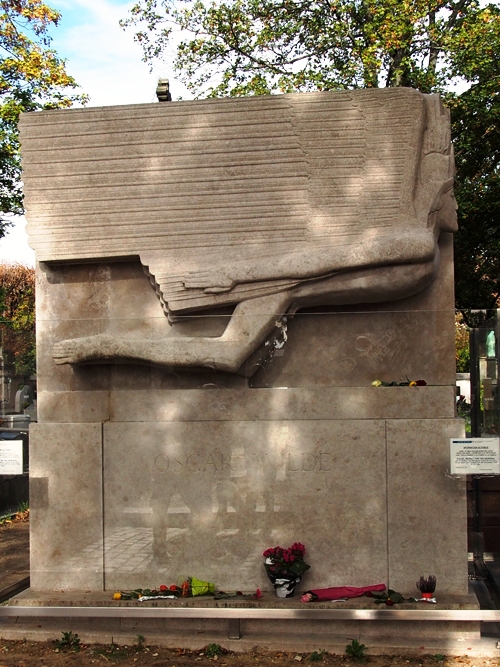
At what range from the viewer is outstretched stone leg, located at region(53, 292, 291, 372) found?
580cm

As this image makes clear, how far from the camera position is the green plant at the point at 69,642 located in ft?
18.0

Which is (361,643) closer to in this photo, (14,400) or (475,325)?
(475,325)

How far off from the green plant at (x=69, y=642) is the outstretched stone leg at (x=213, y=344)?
6.69 feet

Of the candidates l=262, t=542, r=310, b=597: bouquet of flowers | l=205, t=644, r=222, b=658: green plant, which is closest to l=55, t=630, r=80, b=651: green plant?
l=205, t=644, r=222, b=658: green plant

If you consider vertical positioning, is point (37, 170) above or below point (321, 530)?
above

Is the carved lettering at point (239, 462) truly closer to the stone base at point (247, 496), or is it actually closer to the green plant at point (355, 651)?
the stone base at point (247, 496)

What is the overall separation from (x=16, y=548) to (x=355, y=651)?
290 cm

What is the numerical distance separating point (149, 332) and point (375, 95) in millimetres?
2623

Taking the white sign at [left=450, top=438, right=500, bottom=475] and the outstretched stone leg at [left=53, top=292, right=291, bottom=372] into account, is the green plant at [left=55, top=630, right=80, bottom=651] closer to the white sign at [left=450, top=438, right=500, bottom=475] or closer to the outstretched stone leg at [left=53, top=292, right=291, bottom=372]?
the outstretched stone leg at [left=53, top=292, right=291, bottom=372]

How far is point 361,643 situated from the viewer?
534 cm

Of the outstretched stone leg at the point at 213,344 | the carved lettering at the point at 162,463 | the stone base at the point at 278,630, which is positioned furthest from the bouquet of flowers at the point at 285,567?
the outstretched stone leg at the point at 213,344

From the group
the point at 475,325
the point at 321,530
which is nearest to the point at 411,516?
the point at 321,530

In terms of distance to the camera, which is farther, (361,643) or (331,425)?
(331,425)

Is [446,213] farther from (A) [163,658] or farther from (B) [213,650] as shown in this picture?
(A) [163,658]
